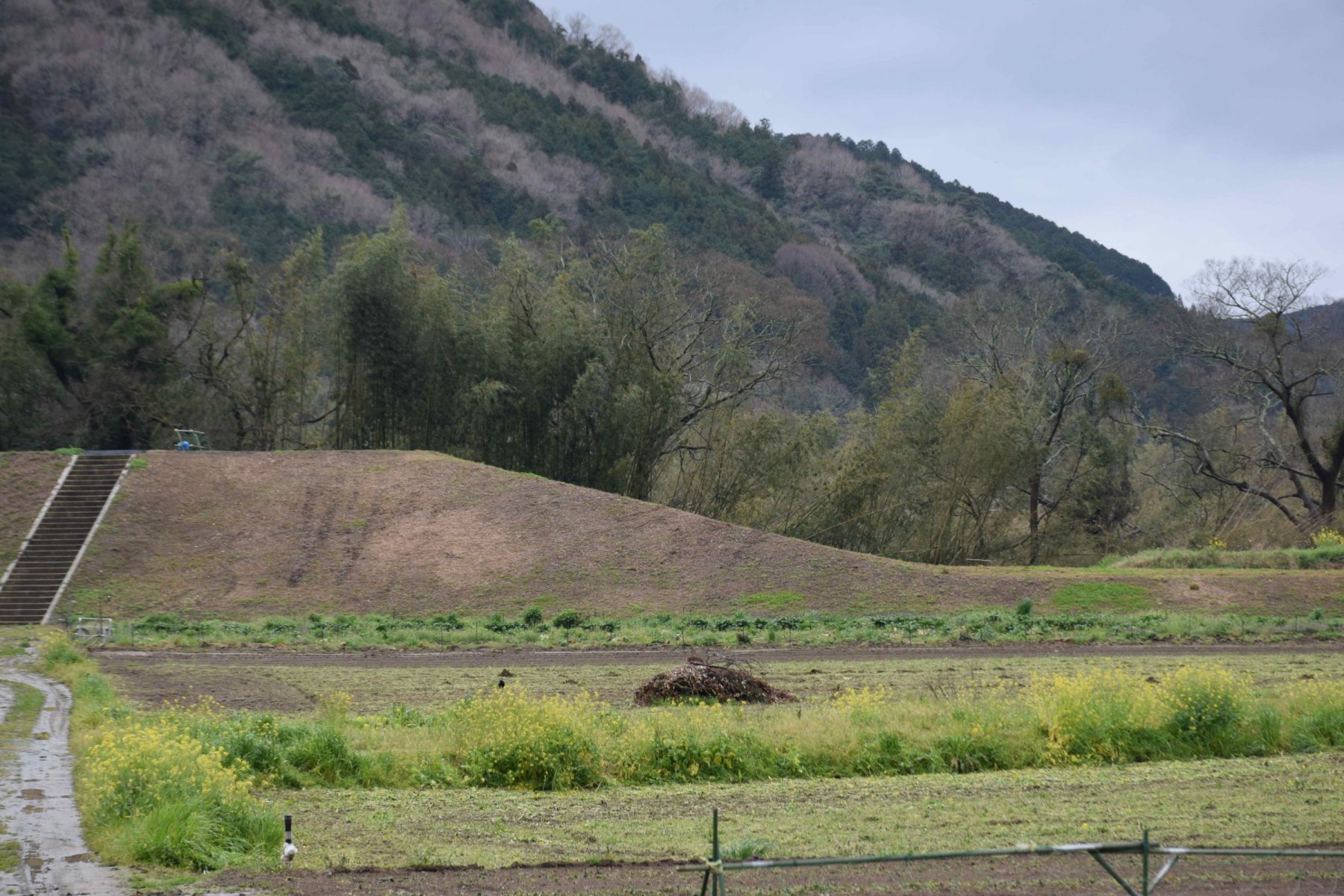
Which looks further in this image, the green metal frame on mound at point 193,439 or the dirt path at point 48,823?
the green metal frame on mound at point 193,439

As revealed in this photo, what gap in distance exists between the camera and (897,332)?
82.9 meters

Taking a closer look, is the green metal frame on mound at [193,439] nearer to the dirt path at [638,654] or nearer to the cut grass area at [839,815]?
the dirt path at [638,654]

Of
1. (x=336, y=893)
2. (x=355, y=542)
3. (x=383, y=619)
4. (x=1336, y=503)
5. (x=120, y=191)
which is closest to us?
(x=336, y=893)

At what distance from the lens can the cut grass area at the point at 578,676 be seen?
57.3 feet

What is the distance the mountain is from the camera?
258 feet

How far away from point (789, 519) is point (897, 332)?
42611 millimetres

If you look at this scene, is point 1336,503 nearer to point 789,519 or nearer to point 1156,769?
point 789,519

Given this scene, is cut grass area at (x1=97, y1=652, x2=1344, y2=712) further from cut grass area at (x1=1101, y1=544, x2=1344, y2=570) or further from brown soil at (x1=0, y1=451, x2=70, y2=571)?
brown soil at (x1=0, y1=451, x2=70, y2=571)

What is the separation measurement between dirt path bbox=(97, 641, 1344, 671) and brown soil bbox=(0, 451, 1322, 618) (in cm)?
624

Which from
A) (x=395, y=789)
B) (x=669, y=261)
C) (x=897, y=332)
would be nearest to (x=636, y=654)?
(x=395, y=789)

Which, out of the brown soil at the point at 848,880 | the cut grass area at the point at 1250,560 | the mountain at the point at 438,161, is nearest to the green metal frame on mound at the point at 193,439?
the mountain at the point at 438,161

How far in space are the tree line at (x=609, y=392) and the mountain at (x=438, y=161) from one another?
15.6 meters

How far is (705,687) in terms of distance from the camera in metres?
16.5

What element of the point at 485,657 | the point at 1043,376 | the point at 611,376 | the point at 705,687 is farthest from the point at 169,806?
the point at 1043,376
